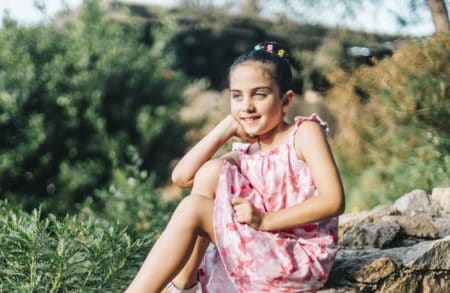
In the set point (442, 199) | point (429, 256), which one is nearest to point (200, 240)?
point (429, 256)

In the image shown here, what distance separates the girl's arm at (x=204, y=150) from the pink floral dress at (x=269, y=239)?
200 millimetres

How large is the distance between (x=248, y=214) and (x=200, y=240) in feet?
1.07

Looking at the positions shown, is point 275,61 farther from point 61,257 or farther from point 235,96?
point 61,257

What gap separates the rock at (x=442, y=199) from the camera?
438cm

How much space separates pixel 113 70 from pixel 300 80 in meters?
5.38

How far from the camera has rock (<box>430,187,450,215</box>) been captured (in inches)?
172

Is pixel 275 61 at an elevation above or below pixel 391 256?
above

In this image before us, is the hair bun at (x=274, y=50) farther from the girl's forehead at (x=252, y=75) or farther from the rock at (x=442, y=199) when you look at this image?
the rock at (x=442, y=199)

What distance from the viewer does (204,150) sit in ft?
10.0

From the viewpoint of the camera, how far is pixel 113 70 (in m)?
7.09

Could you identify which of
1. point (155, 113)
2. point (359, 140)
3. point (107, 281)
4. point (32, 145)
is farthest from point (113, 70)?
point (107, 281)

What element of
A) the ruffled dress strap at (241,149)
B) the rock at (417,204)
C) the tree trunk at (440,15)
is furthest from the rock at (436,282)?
the tree trunk at (440,15)

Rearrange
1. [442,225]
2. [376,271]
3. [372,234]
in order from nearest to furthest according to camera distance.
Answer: [376,271] → [372,234] → [442,225]

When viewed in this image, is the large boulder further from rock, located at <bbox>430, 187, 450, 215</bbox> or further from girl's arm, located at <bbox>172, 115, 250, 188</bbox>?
rock, located at <bbox>430, 187, 450, 215</bbox>
